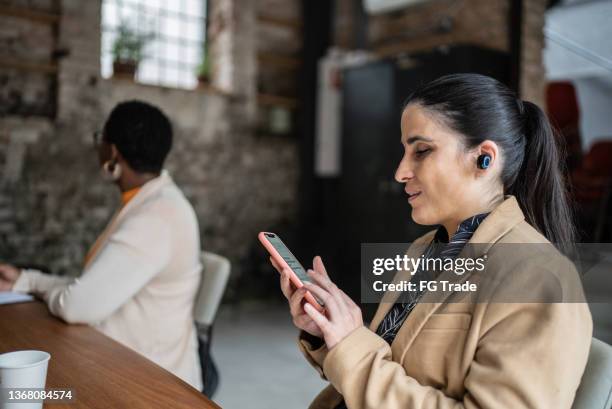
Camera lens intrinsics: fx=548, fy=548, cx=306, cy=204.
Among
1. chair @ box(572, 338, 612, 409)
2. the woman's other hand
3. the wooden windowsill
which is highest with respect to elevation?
the wooden windowsill

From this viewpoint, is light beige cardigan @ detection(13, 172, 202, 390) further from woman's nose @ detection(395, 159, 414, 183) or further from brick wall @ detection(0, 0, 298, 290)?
brick wall @ detection(0, 0, 298, 290)

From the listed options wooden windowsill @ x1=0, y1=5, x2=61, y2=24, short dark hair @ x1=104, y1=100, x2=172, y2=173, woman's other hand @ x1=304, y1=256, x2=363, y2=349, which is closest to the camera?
woman's other hand @ x1=304, y1=256, x2=363, y2=349

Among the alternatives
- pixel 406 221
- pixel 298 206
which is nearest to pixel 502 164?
pixel 406 221

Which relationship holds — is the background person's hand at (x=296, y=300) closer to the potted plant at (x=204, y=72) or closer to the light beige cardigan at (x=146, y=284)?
the light beige cardigan at (x=146, y=284)

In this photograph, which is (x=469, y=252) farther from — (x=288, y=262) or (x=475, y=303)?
(x=288, y=262)

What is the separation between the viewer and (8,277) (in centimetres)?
184

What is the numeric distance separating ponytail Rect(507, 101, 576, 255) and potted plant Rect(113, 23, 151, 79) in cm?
413

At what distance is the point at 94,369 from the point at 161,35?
Answer: 14.3ft

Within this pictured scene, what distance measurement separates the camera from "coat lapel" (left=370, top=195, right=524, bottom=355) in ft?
3.20

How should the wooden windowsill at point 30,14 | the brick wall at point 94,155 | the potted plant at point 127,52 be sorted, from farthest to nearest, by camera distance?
the potted plant at point 127,52
the brick wall at point 94,155
the wooden windowsill at point 30,14

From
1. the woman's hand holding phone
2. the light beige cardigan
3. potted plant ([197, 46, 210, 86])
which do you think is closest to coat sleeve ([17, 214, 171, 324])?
the light beige cardigan

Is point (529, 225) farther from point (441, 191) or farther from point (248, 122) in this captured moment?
point (248, 122)

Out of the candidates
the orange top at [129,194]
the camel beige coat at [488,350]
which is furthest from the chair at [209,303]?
the camel beige coat at [488,350]

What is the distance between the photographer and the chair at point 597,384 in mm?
909
